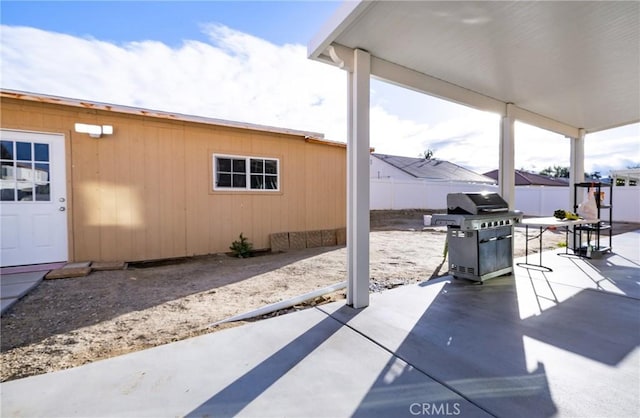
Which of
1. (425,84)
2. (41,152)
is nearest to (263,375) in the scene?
(425,84)

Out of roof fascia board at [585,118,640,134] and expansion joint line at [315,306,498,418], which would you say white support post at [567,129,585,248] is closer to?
roof fascia board at [585,118,640,134]

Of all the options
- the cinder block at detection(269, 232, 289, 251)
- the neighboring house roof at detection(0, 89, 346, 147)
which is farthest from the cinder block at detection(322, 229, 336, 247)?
the neighboring house roof at detection(0, 89, 346, 147)

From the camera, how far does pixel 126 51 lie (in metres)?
5.57

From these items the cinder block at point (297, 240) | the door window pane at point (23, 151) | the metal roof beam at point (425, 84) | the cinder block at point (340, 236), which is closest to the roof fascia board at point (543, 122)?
the metal roof beam at point (425, 84)

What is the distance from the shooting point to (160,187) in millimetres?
5441

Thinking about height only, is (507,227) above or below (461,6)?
below

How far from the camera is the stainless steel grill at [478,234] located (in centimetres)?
363

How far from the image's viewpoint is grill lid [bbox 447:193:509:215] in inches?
143

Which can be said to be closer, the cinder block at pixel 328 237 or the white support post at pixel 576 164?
the white support post at pixel 576 164

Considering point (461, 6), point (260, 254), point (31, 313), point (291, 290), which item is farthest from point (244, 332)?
point (260, 254)

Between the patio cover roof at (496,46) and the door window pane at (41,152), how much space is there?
471 cm

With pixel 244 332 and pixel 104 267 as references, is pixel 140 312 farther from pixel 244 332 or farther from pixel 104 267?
pixel 104 267

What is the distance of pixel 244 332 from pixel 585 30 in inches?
157

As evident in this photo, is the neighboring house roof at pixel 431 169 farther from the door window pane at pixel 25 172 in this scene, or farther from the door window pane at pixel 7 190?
the door window pane at pixel 7 190
